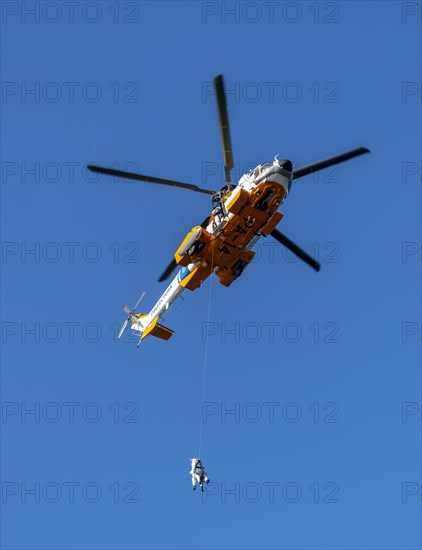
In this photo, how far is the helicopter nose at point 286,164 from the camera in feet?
102

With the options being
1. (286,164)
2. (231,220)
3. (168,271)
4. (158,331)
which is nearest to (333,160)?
(286,164)

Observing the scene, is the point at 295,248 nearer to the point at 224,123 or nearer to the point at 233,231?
the point at 233,231

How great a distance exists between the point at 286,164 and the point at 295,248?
478 centimetres

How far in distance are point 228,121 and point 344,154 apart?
4856mm

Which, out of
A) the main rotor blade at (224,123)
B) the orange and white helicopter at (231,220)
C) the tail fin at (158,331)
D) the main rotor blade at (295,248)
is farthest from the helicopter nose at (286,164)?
the tail fin at (158,331)

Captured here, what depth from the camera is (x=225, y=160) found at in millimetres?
31000

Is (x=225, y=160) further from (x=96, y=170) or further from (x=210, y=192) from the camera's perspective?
(x=96, y=170)

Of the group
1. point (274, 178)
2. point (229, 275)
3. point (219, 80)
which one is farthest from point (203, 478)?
point (219, 80)

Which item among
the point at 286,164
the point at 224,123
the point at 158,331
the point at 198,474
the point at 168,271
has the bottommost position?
the point at 198,474

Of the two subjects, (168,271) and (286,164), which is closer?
(286,164)

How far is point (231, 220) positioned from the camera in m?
31.9

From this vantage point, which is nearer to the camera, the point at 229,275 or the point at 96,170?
the point at 96,170

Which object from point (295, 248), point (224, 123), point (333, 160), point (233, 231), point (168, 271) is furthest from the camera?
point (168, 271)

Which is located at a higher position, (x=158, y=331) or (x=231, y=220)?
(x=231, y=220)
